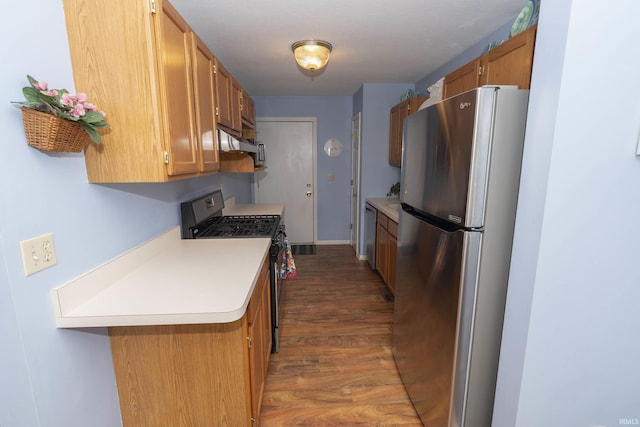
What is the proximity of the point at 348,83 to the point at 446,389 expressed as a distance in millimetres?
3490

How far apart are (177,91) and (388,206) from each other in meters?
2.54

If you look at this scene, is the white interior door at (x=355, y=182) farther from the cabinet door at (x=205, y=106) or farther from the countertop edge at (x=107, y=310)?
the countertop edge at (x=107, y=310)

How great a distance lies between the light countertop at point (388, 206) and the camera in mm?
2911

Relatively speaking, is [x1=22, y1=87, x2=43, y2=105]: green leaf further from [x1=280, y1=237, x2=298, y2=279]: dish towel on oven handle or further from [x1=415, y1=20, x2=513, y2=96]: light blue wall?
[x1=415, y1=20, x2=513, y2=96]: light blue wall

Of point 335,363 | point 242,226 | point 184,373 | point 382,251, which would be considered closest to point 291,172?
point 382,251

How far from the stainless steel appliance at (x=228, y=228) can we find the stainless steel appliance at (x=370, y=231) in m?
1.44

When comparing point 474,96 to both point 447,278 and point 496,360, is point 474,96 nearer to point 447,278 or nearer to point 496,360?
point 447,278

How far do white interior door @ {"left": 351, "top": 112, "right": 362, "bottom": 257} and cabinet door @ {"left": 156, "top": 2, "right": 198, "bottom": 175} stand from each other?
299 cm

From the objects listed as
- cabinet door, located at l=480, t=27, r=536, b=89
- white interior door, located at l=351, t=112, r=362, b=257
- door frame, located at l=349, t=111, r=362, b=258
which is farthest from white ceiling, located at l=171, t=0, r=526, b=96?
white interior door, located at l=351, t=112, r=362, b=257

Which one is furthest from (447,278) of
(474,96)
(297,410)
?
(297,410)

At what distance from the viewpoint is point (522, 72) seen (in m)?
1.44

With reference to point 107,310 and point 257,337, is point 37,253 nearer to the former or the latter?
point 107,310

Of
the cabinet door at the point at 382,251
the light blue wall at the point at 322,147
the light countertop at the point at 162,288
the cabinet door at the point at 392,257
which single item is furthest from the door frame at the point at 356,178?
the light countertop at the point at 162,288

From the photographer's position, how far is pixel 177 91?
51.1 inches
